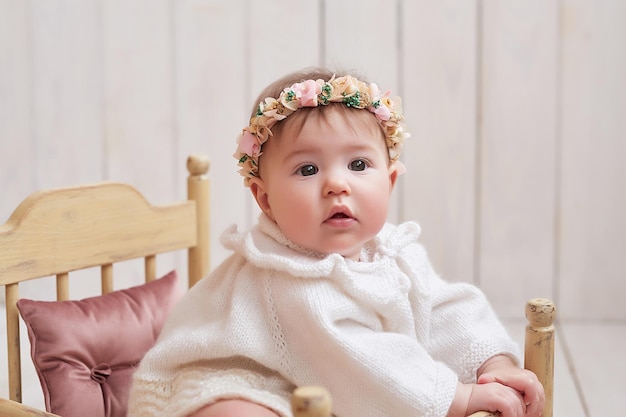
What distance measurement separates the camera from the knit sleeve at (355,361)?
1.16m

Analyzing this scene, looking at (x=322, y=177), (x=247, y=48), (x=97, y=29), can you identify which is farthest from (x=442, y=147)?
(x=322, y=177)

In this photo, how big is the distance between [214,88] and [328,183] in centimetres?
126

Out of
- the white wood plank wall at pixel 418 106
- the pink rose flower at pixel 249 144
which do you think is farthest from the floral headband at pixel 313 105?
the white wood plank wall at pixel 418 106

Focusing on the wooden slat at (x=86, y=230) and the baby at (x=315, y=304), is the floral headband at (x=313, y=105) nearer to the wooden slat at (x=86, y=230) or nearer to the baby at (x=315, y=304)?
the baby at (x=315, y=304)

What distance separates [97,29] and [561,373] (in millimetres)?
1364

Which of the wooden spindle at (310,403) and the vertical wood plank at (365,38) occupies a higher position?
the vertical wood plank at (365,38)

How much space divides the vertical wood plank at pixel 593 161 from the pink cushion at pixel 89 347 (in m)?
1.23

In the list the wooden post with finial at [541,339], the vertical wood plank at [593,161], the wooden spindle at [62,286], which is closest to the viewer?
the wooden post with finial at [541,339]

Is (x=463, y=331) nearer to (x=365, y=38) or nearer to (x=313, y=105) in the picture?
(x=313, y=105)

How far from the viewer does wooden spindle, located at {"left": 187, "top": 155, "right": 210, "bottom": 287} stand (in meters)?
1.71

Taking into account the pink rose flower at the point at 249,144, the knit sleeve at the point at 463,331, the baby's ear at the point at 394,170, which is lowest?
the knit sleeve at the point at 463,331

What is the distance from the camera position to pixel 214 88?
7.91 feet

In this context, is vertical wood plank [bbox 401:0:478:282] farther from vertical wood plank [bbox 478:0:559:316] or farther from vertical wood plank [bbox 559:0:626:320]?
vertical wood plank [bbox 559:0:626:320]

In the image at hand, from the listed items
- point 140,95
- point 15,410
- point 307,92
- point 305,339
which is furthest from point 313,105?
point 140,95
